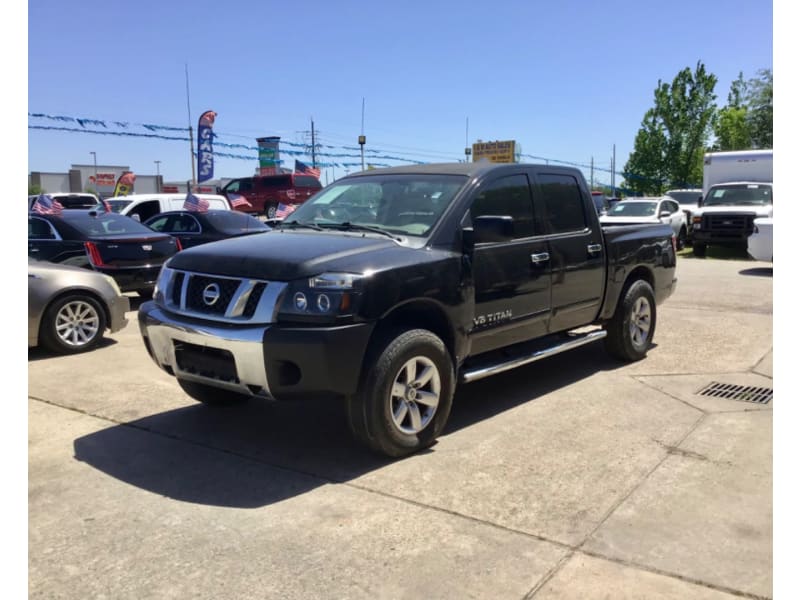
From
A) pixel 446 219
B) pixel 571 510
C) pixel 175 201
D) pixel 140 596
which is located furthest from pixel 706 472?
pixel 175 201

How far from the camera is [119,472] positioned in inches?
171

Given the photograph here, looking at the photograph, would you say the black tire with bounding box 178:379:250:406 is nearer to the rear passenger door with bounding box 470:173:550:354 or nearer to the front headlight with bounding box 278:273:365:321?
the front headlight with bounding box 278:273:365:321

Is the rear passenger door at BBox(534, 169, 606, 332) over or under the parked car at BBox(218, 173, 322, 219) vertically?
under

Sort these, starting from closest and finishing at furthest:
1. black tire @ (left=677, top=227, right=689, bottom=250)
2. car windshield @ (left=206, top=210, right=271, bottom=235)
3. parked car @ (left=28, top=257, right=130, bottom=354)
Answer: parked car @ (left=28, top=257, right=130, bottom=354) → car windshield @ (left=206, top=210, right=271, bottom=235) → black tire @ (left=677, top=227, right=689, bottom=250)

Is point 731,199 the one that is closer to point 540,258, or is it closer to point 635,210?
point 635,210

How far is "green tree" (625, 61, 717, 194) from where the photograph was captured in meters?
48.5

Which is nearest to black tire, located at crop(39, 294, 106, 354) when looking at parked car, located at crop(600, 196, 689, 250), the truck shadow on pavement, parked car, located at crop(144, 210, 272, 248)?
the truck shadow on pavement

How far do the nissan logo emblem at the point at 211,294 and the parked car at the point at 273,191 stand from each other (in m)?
28.5

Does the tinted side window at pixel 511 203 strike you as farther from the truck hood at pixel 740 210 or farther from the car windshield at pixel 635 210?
the car windshield at pixel 635 210

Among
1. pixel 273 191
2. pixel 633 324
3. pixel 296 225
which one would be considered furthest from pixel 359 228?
pixel 273 191

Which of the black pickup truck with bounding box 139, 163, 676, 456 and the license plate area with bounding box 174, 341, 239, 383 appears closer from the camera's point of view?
the black pickup truck with bounding box 139, 163, 676, 456

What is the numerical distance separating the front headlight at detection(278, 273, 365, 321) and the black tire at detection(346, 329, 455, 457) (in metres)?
0.41

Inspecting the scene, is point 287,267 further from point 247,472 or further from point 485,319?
point 485,319

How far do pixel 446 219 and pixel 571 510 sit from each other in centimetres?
213
